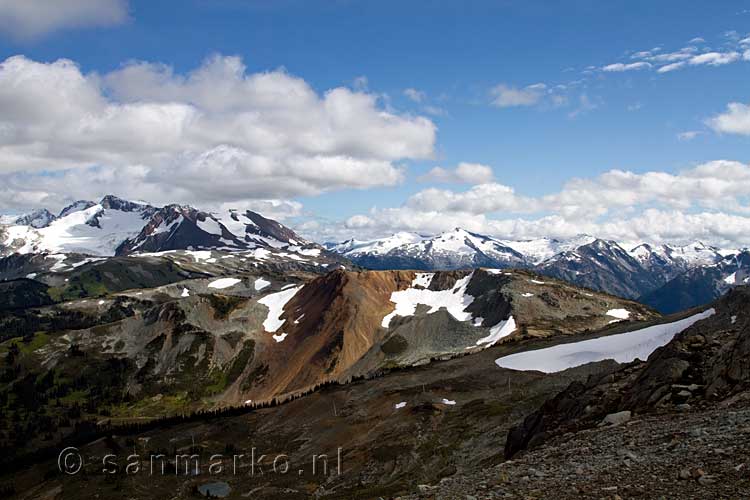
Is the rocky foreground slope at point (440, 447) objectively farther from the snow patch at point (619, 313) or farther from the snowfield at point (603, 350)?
the snow patch at point (619, 313)

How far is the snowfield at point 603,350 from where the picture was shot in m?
84.8

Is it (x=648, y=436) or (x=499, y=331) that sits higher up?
(x=648, y=436)

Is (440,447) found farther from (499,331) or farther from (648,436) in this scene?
(499,331)

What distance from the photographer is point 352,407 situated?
93.1 m

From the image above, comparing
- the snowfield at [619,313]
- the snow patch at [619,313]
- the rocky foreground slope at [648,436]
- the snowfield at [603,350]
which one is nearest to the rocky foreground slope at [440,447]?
the rocky foreground slope at [648,436]

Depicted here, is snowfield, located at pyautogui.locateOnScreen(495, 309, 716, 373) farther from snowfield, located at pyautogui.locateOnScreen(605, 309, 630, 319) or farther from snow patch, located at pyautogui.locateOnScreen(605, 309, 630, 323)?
snowfield, located at pyautogui.locateOnScreen(605, 309, 630, 319)

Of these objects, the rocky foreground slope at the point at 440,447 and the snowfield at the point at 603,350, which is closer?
the rocky foreground slope at the point at 440,447

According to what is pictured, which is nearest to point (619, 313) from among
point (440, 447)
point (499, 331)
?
point (499, 331)

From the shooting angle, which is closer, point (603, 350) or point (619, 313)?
point (603, 350)

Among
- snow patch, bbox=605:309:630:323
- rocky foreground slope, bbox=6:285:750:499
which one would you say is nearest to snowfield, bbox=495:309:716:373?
rocky foreground slope, bbox=6:285:750:499

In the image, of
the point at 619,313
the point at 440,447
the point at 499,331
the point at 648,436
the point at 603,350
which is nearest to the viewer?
the point at 648,436

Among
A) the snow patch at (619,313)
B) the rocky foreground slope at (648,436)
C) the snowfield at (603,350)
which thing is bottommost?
the snow patch at (619,313)

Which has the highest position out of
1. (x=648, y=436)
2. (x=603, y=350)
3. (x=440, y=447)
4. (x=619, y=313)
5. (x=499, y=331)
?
(x=648, y=436)

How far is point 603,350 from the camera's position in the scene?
300 feet
